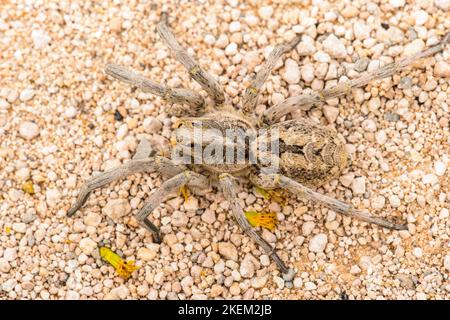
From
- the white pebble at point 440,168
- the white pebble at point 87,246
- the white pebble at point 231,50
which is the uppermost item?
the white pebble at point 231,50

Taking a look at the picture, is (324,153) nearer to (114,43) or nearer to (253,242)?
(253,242)

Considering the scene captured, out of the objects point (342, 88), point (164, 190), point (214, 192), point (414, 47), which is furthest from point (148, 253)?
point (414, 47)

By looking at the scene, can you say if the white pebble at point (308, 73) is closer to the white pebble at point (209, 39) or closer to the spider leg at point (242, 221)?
the white pebble at point (209, 39)

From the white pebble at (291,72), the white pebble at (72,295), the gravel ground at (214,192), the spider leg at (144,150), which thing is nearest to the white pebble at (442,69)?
the gravel ground at (214,192)

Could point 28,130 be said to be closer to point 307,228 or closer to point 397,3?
point 307,228
